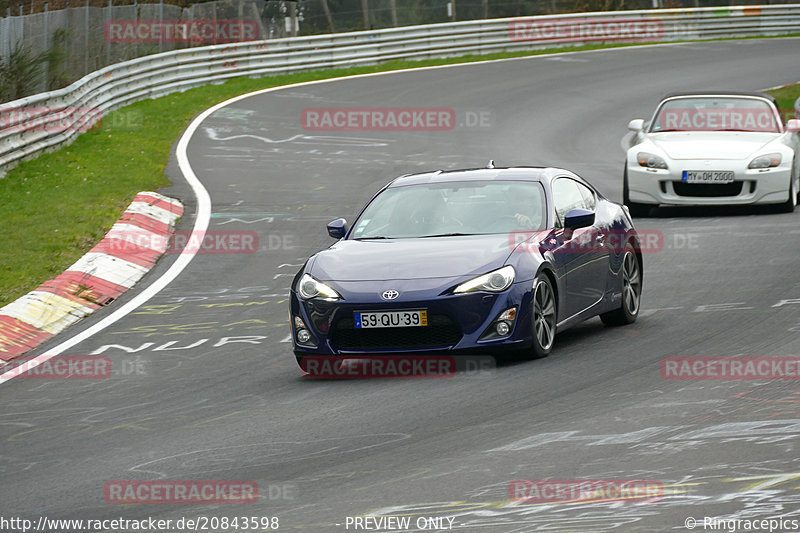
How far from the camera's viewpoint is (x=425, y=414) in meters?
8.01

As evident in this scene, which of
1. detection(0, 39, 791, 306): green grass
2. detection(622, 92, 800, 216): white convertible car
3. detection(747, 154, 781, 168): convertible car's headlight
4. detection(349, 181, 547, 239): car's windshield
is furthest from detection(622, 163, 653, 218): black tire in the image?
detection(349, 181, 547, 239): car's windshield

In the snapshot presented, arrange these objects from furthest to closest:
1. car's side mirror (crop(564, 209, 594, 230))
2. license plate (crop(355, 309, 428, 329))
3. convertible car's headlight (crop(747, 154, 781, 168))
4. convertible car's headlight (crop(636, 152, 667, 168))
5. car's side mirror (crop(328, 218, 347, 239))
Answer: convertible car's headlight (crop(636, 152, 667, 168)), convertible car's headlight (crop(747, 154, 781, 168)), car's side mirror (crop(328, 218, 347, 239)), car's side mirror (crop(564, 209, 594, 230)), license plate (crop(355, 309, 428, 329))

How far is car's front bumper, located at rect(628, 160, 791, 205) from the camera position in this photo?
1712cm

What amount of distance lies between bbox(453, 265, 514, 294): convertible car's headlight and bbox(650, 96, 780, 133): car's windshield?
383 inches

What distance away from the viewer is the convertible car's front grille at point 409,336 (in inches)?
363

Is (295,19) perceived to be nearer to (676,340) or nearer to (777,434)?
(676,340)

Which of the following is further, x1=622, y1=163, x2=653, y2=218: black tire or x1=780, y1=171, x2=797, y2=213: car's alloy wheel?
x1=622, y1=163, x2=653, y2=218: black tire

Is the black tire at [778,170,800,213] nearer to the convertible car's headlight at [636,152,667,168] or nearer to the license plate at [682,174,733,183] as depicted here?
the license plate at [682,174,733,183]

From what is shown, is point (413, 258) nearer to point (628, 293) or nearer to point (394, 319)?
point (394, 319)

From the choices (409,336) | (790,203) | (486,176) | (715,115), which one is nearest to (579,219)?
(486,176)

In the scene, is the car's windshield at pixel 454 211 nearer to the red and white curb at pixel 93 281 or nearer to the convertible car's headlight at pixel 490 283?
the convertible car's headlight at pixel 490 283

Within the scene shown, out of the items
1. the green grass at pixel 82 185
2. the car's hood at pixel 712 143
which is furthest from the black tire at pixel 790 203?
the green grass at pixel 82 185

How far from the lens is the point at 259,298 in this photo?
1297cm

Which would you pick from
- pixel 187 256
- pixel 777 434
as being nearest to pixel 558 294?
pixel 777 434
